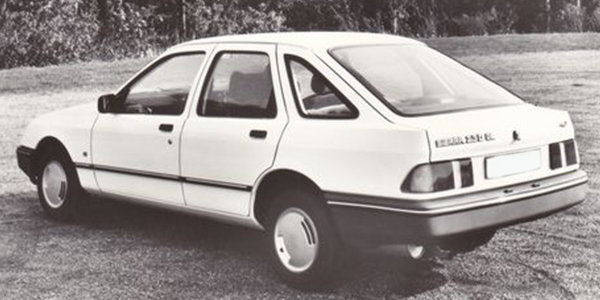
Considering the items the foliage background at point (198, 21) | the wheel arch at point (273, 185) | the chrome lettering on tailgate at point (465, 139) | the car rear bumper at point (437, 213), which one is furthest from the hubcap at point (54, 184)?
the foliage background at point (198, 21)

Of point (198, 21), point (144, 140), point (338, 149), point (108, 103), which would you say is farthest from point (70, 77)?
point (338, 149)

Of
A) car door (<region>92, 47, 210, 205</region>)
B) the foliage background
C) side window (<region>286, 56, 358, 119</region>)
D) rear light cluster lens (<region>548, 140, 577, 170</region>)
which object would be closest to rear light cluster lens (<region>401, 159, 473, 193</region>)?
side window (<region>286, 56, 358, 119</region>)

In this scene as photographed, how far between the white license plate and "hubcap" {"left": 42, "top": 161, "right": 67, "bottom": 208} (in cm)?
378

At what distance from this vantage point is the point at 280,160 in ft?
19.8

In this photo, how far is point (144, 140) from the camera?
709 cm

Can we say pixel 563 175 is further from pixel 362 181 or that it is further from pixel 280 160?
pixel 280 160

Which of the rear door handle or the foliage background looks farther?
the foliage background

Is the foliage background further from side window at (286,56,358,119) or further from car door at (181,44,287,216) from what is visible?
side window at (286,56,358,119)

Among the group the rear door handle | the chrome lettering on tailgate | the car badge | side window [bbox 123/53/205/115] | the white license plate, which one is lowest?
the white license plate

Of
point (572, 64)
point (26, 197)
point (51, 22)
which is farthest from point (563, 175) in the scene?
point (51, 22)

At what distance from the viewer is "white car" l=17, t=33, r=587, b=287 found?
549 centimetres

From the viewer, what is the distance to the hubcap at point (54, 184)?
803 centimetres

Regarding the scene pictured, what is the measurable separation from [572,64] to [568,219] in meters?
12.4

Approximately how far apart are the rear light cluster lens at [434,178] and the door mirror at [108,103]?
2.90m
